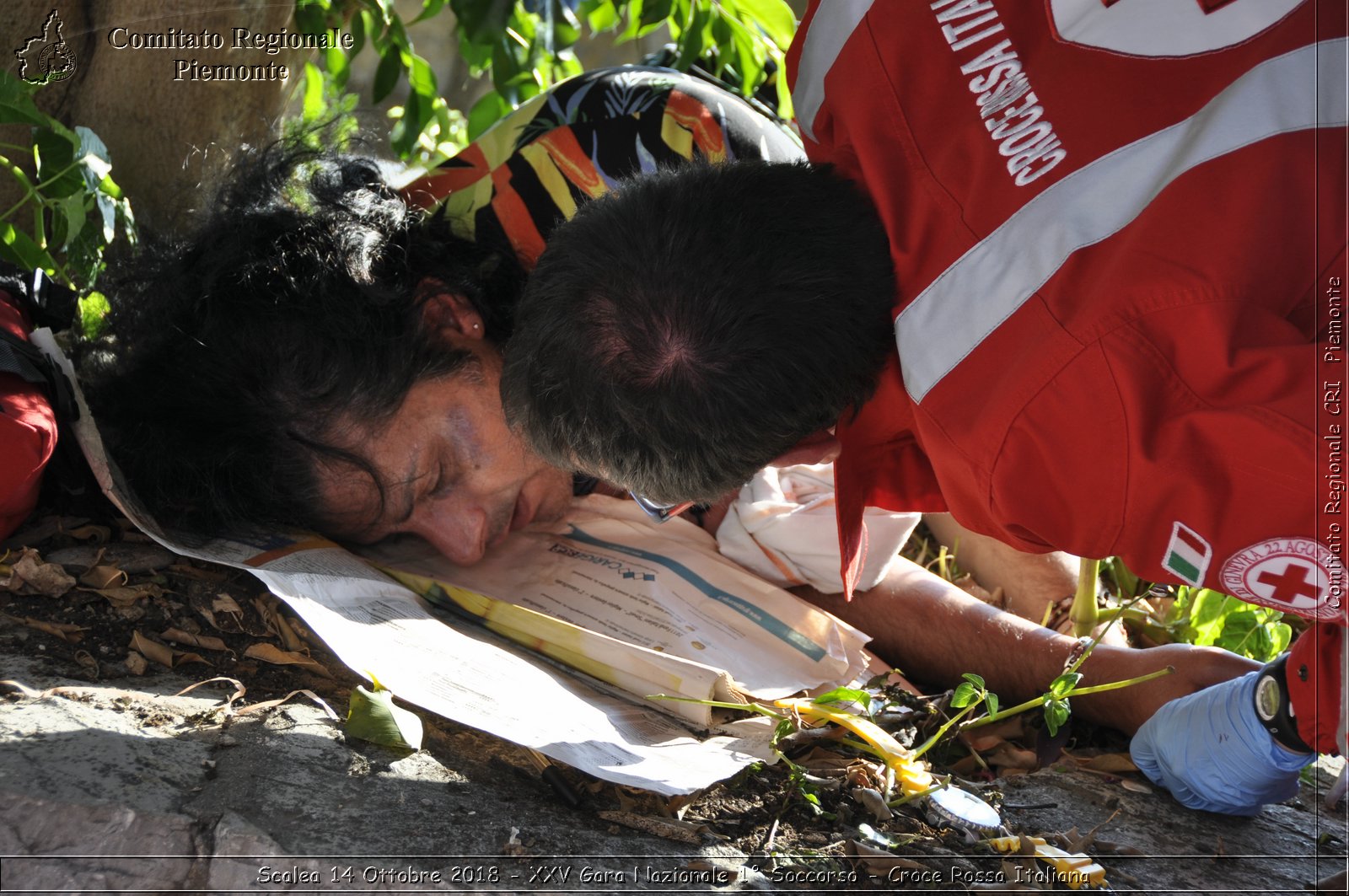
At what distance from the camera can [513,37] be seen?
1.95 metres

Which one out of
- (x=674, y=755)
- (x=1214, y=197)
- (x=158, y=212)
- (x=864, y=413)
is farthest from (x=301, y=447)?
(x=1214, y=197)

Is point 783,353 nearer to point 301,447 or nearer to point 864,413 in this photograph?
point 864,413

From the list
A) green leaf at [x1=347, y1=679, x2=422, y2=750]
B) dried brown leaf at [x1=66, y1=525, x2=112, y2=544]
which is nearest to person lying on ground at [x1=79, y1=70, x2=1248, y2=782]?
dried brown leaf at [x1=66, y1=525, x2=112, y2=544]

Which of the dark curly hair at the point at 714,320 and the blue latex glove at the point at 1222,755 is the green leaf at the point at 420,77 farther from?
the blue latex glove at the point at 1222,755

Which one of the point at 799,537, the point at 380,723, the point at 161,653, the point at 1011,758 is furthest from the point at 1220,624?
the point at 161,653

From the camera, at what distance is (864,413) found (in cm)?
108

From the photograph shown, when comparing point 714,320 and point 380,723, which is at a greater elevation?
point 714,320

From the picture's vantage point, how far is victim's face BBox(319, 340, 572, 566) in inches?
59.8

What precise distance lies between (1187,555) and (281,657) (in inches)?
37.4

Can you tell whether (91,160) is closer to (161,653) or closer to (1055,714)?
(161,653)

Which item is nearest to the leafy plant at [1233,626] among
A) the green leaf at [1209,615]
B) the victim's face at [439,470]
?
the green leaf at [1209,615]

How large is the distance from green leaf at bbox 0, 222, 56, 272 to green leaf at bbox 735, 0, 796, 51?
122cm

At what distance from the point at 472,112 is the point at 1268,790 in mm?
1770

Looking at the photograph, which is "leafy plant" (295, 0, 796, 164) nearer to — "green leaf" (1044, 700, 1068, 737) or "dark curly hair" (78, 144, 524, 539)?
"dark curly hair" (78, 144, 524, 539)
